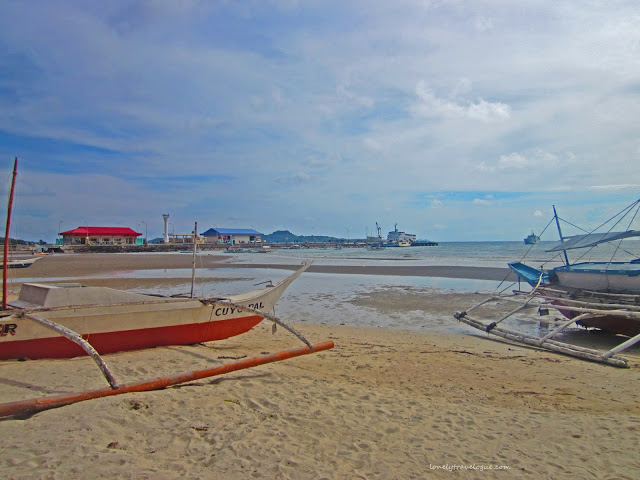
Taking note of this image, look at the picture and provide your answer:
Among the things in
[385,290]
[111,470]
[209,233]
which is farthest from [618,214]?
[209,233]

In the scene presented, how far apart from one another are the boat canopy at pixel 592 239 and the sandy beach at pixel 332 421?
5.58 m

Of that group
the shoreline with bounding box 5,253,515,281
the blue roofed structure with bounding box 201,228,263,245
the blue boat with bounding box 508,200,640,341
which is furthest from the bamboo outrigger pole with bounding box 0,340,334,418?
the blue roofed structure with bounding box 201,228,263,245

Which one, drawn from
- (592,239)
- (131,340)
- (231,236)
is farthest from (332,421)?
(231,236)

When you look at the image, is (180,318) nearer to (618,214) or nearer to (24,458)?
(24,458)

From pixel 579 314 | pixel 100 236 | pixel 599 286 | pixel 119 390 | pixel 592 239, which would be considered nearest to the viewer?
pixel 119 390

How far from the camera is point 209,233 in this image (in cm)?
11738

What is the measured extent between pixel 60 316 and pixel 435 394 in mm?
6123

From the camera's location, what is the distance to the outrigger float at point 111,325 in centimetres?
543

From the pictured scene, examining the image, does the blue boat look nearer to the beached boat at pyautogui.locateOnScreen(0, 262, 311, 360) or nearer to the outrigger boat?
the outrigger boat

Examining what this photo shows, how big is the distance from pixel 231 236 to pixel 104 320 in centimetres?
10937

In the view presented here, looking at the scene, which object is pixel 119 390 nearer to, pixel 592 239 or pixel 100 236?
pixel 592 239

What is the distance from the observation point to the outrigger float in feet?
17.8

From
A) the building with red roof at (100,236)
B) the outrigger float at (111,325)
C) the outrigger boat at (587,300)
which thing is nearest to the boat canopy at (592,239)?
the outrigger boat at (587,300)

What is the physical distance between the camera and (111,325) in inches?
279
